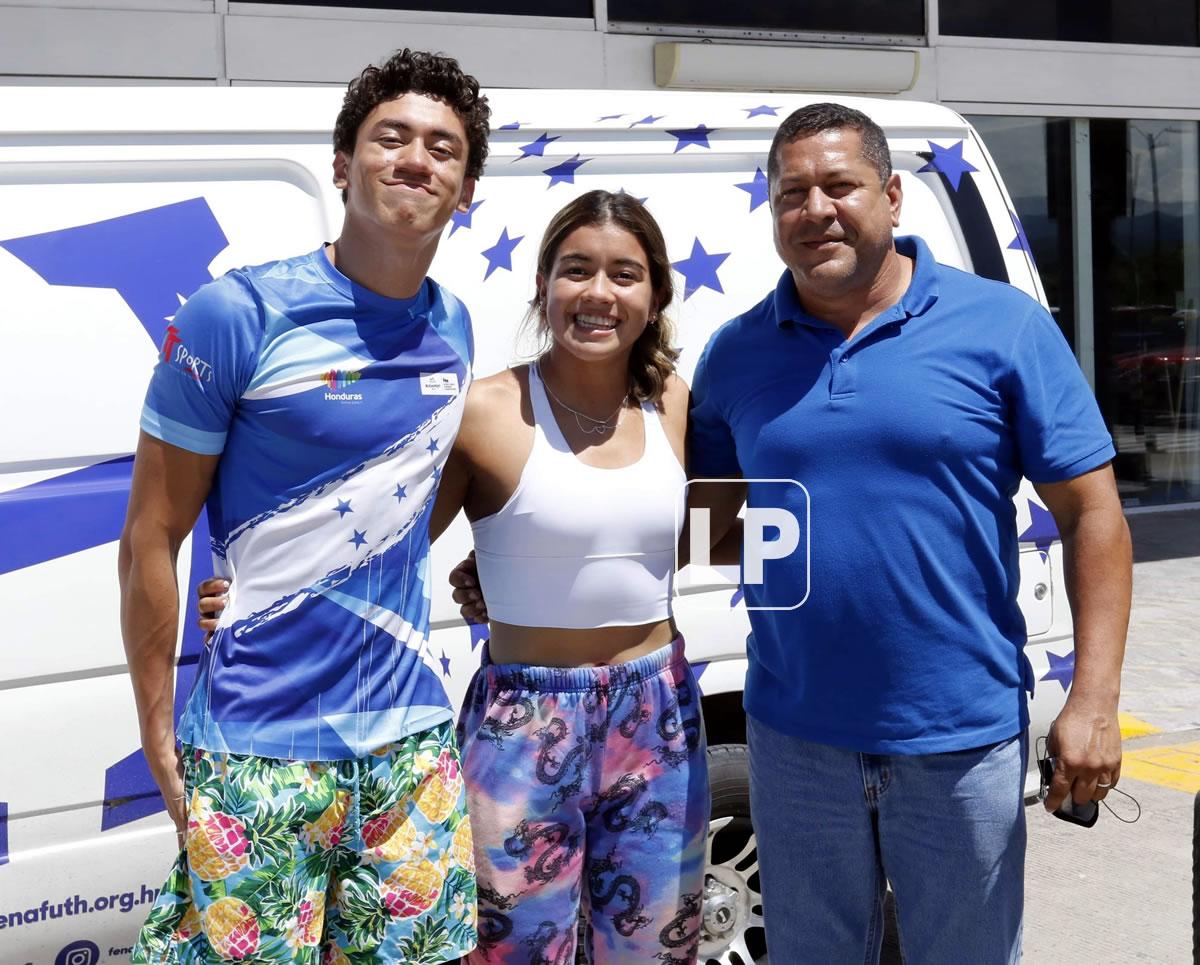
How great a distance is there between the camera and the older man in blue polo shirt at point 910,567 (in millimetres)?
2242

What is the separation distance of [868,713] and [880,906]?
0.40 metres

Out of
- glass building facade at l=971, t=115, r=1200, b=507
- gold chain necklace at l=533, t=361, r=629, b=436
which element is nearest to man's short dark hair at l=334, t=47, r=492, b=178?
gold chain necklace at l=533, t=361, r=629, b=436

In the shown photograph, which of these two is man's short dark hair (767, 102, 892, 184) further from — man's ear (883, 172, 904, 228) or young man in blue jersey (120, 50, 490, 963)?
young man in blue jersey (120, 50, 490, 963)

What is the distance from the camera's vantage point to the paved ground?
3920 mm

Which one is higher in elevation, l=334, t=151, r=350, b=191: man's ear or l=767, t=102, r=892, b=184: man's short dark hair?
l=767, t=102, r=892, b=184: man's short dark hair

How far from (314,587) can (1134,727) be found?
4928 mm

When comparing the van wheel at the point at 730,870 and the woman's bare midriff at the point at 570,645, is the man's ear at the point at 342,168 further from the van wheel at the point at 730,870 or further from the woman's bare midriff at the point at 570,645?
the van wheel at the point at 730,870

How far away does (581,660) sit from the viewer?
7.92 feet

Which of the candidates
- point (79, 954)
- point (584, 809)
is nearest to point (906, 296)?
point (584, 809)

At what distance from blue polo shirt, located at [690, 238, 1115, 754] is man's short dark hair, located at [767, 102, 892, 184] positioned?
0.22 meters

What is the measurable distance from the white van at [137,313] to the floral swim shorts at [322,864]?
74 centimetres

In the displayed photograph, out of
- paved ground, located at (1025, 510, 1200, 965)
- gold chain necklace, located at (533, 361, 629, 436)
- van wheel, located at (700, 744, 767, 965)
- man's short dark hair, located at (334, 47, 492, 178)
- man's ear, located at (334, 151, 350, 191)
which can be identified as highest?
man's short dark hair, located at (334, 47, 492, 178)

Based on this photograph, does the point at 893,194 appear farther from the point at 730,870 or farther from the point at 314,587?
the point at 730,870

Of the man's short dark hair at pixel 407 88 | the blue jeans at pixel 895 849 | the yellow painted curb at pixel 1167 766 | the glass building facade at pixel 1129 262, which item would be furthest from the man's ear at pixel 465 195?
the glass building facade at pixel 1129 262
